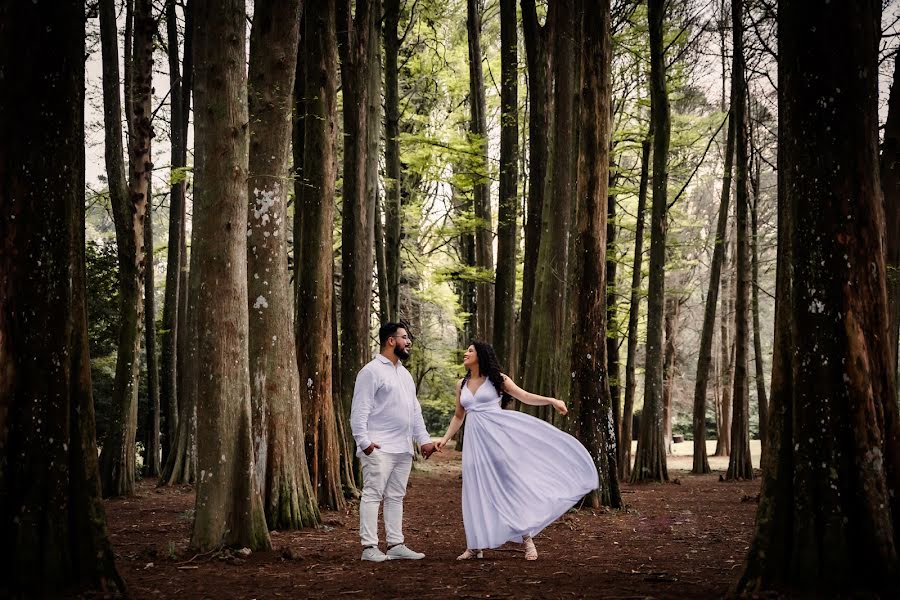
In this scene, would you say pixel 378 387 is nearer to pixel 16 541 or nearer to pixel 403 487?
pixel 403 487

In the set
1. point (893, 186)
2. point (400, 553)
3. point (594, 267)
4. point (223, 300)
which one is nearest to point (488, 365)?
point (400, 553)

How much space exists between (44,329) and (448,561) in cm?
409

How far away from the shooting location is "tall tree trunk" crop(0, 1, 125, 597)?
16.3 feet

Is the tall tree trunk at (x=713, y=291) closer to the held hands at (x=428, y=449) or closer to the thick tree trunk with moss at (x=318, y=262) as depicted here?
the thick tree trunk with moss at (x=318, y=262)

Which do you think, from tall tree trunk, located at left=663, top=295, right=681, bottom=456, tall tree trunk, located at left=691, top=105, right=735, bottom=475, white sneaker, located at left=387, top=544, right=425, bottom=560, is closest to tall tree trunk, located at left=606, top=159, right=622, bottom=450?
tall tree trunk, located at left=691, top=105, right=735, bottom=475

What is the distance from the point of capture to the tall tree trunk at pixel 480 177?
66.5 ft

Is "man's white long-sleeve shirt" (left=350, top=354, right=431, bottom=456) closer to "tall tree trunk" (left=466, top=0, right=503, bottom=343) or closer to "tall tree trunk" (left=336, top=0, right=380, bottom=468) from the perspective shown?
Result: "tall tree trunk" (left=336, top=0, right=380, bottom=468)

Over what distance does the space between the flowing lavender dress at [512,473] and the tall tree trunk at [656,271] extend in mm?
11083

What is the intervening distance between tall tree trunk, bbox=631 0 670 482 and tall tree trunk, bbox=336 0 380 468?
7118 mm

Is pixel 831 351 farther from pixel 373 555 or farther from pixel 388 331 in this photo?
pixel 373 555

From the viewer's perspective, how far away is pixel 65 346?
516cm

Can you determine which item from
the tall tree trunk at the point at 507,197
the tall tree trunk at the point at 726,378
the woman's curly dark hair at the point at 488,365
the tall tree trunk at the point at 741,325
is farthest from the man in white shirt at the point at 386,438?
the tall tree trunk at the point at 726,378

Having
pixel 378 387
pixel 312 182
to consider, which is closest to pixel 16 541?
pixel 378 387

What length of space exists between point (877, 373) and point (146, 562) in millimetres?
5995
